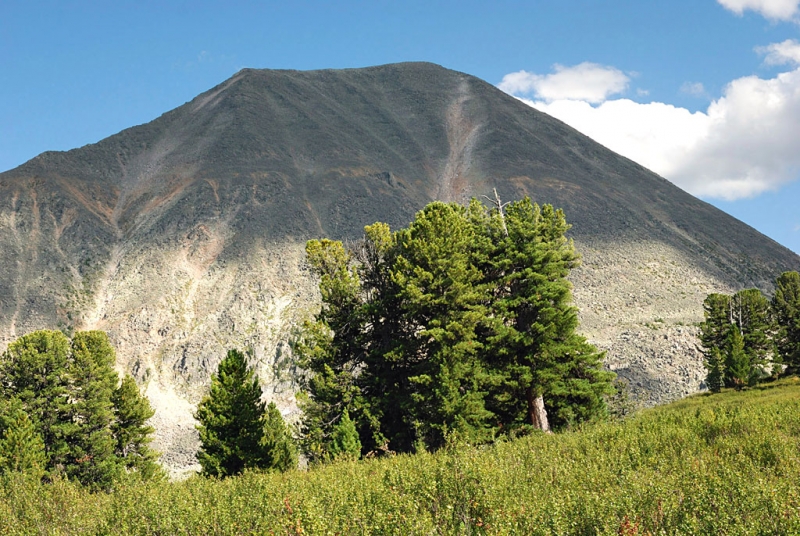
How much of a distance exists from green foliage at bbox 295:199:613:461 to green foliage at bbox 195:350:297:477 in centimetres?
242

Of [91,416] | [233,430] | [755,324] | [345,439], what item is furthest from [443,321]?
[755,324]

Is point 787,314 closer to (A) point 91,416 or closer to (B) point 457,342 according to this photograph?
(B) point 457,342

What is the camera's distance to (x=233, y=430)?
2806 centimetres

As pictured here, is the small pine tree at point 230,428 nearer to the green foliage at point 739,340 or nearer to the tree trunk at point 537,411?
the tree trunk at point 537,411

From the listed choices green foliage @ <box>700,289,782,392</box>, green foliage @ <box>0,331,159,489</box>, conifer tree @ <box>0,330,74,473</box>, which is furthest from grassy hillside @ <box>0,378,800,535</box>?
green foliage @ <box>700,289,782,392</box>

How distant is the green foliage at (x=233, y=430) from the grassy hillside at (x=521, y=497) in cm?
1140

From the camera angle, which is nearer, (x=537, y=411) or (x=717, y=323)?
(x=537, y=411)

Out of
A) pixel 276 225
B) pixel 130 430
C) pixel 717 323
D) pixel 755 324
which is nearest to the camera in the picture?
pixel 130 430

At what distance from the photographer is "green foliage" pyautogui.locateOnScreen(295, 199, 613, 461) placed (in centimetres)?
2572

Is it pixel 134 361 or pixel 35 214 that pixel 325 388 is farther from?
pixel 35 214

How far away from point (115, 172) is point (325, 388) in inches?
5133

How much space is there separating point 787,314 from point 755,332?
3825 mm

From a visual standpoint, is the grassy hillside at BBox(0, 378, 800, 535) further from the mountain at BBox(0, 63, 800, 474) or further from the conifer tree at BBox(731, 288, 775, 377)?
the conifer tree at BBox(731, 288, 775, 377)

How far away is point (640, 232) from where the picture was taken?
109750 mm
